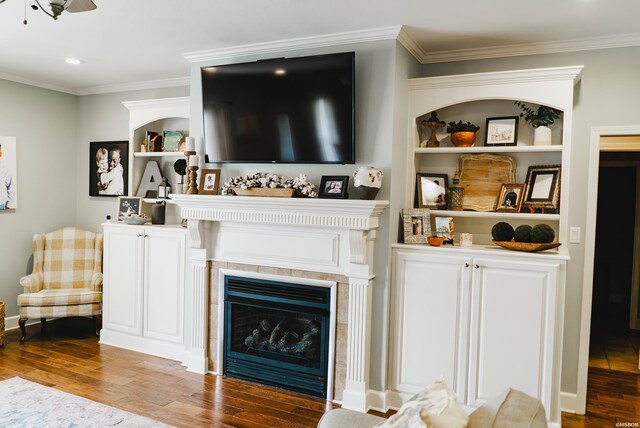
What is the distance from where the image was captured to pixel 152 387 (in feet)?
12.1

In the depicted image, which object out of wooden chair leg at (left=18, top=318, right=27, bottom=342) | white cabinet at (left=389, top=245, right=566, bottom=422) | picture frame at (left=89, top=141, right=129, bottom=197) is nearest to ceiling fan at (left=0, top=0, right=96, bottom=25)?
white cabinet at (left=389, top=245, right=566, bottom=422)

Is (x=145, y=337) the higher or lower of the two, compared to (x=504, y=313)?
lower

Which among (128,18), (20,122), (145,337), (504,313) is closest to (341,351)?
(504,313)

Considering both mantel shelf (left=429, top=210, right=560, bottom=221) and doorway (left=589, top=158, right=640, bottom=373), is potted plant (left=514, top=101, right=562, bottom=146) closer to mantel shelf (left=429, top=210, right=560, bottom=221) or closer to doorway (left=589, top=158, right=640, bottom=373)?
mantel shelf (left=429, top=210, right=560, bottom=221)

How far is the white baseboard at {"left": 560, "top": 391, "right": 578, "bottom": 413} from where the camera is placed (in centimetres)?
346

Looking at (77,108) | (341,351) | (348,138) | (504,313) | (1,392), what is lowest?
(1,392)

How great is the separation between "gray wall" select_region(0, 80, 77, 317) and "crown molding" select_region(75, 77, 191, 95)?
0.25m

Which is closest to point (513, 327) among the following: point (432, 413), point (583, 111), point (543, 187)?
point (543, 187)

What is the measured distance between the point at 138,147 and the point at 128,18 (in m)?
1.94

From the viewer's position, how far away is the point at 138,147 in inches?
196

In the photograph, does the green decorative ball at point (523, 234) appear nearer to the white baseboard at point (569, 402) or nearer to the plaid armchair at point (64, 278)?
the white baseboard at point (569, 402)

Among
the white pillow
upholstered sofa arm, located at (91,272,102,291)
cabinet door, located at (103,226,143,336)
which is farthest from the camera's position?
upholstered sofa arm, located at (91,272,102,291)

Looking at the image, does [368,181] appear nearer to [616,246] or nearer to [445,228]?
[445,228]

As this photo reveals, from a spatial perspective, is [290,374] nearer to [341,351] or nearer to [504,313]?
[341,351]
